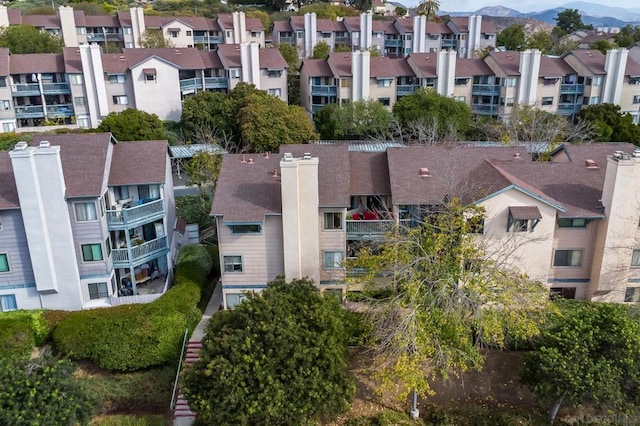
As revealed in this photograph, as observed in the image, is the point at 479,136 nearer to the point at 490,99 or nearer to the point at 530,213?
the point at 490,99

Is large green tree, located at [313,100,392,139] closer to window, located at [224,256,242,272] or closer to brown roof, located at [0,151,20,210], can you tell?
window, located at [224,256,242,272]

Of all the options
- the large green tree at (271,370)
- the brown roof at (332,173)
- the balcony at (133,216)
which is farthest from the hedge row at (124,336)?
the brown roof at (332,173)

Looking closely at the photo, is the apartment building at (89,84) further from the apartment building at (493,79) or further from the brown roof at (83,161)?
the brown roof at (83,161)

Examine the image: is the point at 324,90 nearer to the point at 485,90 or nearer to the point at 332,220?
the point at 485,90

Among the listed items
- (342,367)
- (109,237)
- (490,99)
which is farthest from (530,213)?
(490,99)

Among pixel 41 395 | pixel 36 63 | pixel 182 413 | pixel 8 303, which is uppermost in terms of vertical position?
pixel 36 63

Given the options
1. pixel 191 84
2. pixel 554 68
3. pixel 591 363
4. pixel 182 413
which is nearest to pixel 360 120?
pixel 191 84
